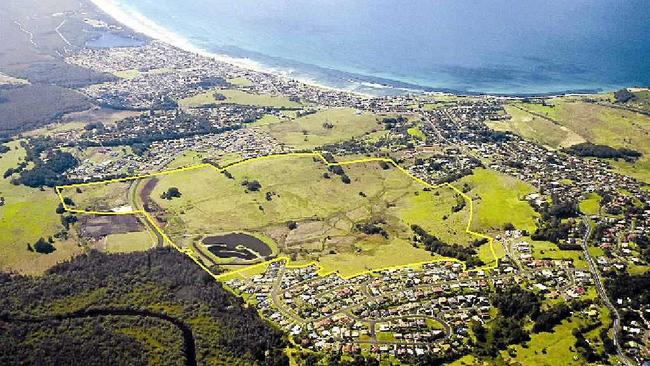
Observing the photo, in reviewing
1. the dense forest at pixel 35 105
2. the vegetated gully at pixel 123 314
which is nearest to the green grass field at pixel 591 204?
the vegetated gully at pixel 123 314

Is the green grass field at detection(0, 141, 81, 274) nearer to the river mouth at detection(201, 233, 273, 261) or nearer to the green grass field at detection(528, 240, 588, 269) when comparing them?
the river mouth at detection(201, 233, 273, 261)

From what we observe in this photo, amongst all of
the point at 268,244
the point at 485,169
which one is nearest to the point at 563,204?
the point at 485,169

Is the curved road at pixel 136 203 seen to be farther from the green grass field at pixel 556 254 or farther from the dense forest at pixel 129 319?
the green grass field at pixel 556 254

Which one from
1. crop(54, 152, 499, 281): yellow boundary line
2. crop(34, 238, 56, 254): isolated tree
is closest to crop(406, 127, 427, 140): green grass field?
crop(54, 152, 499, 281): yellow boundary line

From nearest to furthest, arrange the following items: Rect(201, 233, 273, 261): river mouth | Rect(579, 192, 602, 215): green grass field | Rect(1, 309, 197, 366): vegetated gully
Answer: Rect(1, 309, 197, 366): vegetated gully < Rect(201, 233, 273, 261): river mouth < Rect(579, 192, 602, 215): green grass field

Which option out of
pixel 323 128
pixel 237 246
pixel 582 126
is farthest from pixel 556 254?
pixel 323 128

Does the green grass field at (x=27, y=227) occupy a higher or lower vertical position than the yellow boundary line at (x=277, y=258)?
lower
